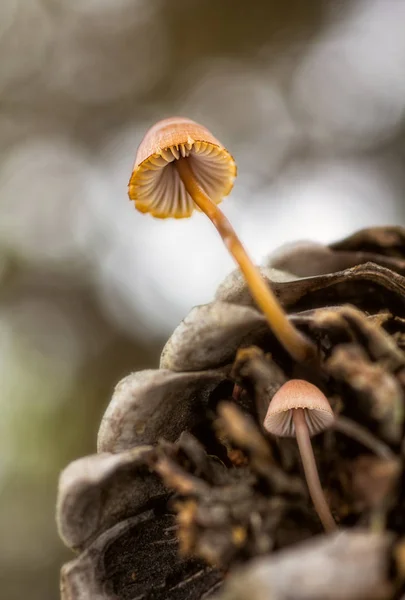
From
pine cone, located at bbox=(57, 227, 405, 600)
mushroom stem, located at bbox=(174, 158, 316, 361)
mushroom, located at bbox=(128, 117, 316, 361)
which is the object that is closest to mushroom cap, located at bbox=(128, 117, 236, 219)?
mushroom, located at bbox=(128, 117, 316, 361)

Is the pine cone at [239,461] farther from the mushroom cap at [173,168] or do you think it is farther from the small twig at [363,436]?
the mushroom cap at [173,168]

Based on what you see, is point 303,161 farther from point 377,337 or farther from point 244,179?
point 377,337

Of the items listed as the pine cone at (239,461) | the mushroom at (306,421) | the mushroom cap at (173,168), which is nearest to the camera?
the pine cone at (239,461)

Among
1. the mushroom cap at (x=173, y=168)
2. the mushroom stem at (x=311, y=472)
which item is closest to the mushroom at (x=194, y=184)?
the mushroom cap at (x=173, y=168)

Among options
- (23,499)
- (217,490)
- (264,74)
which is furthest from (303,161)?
(217,490)

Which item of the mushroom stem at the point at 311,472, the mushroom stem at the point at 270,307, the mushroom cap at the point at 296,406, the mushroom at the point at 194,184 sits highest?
the mushroom at the point at 194,184

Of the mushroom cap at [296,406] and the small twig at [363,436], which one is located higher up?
the mushroom cap at [296,406]
